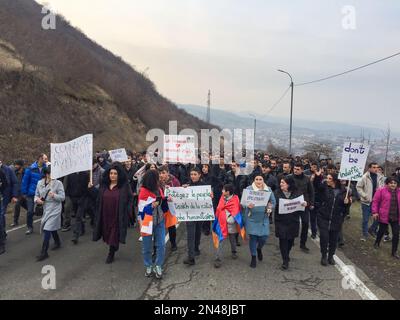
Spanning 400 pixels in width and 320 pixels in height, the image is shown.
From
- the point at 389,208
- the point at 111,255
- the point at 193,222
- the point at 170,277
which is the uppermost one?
the point at 389,208

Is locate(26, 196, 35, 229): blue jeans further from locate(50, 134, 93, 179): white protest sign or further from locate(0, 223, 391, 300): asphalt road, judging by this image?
locate(50, 134, 93, 179): white protest sign

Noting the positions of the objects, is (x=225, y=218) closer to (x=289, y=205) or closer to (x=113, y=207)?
(x=289, y=205)

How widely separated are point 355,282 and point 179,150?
296 inches

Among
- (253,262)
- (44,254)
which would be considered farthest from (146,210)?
(44,254)

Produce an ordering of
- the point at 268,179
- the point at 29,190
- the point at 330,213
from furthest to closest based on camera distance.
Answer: the point at 268,179 < the point at 29,190 < the point at 330,213
